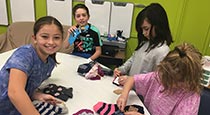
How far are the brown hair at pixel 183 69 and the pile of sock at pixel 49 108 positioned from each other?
1.85 ft

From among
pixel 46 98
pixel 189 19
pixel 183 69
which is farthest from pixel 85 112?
pixel 189 19

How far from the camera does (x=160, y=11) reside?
4.62 ft

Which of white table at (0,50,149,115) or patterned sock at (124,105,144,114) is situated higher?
white table at (0,50,149,115)

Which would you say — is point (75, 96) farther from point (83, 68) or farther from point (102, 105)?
point (83, 68)

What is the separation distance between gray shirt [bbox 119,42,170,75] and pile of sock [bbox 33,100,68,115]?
674 mm

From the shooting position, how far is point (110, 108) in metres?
1.15

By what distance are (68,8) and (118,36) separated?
840 millimetres

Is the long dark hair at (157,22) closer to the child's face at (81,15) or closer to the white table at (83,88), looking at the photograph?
the white table at (83,88)

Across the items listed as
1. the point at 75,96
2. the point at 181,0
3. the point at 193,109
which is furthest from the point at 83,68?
the point at 181,0

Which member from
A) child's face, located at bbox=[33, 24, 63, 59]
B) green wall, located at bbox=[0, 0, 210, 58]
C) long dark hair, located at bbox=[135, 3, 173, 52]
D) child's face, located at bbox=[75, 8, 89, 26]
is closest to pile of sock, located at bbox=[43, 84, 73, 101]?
child's face, located at bbox=[33, 24, 63, 59]

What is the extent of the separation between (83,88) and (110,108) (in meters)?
0.28

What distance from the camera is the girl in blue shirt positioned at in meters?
0.93

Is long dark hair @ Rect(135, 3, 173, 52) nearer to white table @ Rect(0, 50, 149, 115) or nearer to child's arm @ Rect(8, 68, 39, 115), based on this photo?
white table @ Rect(0, 50, 149, 115)

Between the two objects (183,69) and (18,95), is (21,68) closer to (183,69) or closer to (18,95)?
(18,95)
